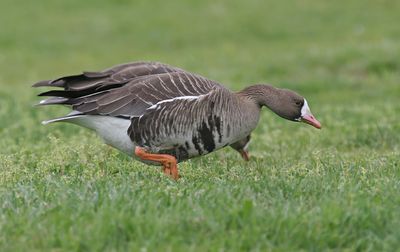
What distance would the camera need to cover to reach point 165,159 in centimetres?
746

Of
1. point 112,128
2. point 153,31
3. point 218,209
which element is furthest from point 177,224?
point 153,31

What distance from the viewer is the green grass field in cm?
556

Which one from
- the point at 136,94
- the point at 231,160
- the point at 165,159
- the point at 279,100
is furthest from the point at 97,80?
the point at 231,160

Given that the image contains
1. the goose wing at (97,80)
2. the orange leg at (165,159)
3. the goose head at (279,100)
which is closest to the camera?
the orange leg at (165,159)

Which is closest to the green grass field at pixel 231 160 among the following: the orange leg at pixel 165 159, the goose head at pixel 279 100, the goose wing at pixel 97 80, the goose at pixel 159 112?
the orange leg at pixel 165 159

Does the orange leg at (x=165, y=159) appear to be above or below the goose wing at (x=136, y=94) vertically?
below

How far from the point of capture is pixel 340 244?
5.54 m

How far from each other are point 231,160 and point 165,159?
76.7 inches

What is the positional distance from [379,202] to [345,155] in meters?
3.34

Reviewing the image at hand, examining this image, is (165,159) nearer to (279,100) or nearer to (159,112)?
(159,112)

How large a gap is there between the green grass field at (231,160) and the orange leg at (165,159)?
0.14 meters

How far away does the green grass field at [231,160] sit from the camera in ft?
18.2

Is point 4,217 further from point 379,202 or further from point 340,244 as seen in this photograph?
point 379,202

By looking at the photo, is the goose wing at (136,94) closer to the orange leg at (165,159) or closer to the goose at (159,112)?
the goose at (159,112)
